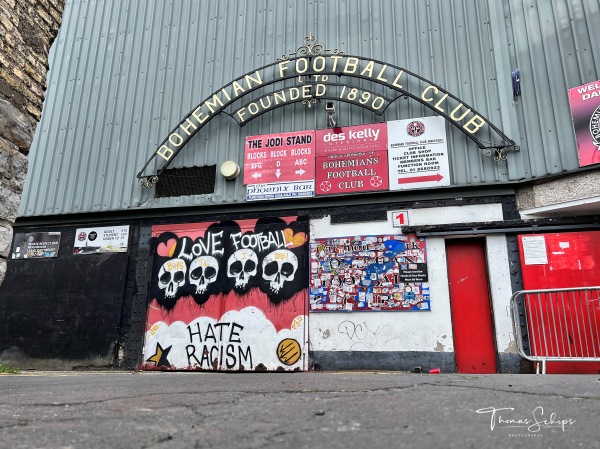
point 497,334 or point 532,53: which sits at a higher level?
point 532,53

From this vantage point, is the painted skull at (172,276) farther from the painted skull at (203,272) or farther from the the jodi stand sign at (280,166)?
the the jodi stand sign at (280,166)

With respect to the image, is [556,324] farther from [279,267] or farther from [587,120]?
[279,267]

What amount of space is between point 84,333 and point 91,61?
Result: 712 cm

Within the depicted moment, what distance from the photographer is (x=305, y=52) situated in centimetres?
960

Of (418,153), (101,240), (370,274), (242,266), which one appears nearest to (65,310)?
(101,240)

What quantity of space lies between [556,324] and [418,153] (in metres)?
3.90

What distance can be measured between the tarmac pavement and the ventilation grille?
6.49 m

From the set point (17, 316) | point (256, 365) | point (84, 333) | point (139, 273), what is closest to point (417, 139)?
point (256, 365)

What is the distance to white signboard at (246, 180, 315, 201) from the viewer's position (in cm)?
876

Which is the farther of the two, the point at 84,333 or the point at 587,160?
the point at 84,333

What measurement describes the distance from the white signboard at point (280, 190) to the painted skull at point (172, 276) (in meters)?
2.12

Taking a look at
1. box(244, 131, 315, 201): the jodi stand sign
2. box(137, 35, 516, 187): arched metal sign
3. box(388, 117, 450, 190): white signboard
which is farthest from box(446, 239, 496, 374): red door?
box(244, 131, 315, 201): the jodi stand sign

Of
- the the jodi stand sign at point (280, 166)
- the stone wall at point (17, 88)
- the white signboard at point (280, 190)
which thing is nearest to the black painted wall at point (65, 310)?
the white signboard at point (280, 190)

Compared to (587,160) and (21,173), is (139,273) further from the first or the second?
(587,160)
